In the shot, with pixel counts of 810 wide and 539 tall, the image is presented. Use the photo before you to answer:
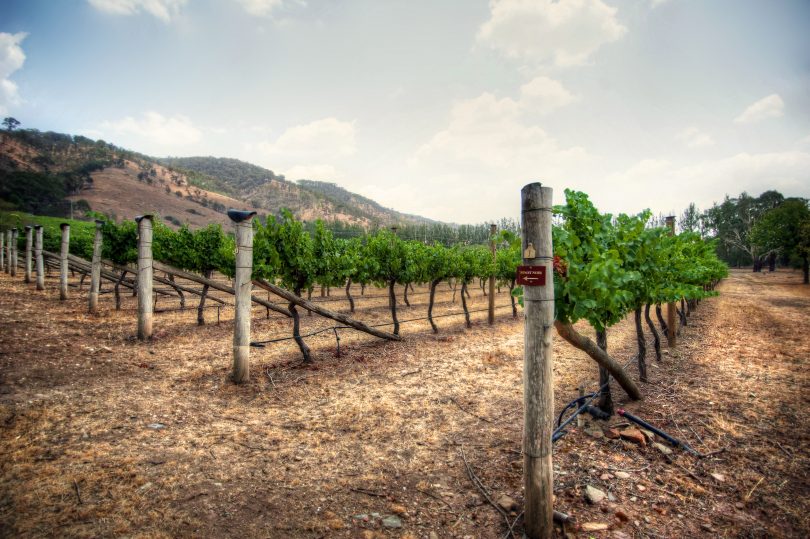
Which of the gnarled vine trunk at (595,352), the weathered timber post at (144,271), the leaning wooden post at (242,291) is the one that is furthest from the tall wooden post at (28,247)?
the gnarled vine trunk at (595,352)

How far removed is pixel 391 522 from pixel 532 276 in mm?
2717

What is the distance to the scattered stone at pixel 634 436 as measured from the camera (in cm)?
482

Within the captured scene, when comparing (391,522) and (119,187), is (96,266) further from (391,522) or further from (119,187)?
(119,187)

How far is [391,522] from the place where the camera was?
336cm

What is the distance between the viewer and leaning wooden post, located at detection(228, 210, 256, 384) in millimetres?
6848

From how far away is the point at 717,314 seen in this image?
56.1 ft

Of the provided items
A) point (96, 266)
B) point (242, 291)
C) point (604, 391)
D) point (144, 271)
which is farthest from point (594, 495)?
point (96, 266)

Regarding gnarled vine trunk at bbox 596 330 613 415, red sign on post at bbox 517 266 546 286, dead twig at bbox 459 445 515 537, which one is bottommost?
dead twig at bbox 459 445 515 537

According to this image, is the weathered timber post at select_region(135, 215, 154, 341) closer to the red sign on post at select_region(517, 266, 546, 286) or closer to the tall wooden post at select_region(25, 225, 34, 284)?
the red sign on post at select_region(517, 266, 546, 286)

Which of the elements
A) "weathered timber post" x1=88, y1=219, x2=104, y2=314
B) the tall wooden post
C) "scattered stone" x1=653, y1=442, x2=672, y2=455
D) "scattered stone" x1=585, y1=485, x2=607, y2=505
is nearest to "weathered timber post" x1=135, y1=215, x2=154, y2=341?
"weathered timber post" x1=88, y1=219, x2=104, y2=314

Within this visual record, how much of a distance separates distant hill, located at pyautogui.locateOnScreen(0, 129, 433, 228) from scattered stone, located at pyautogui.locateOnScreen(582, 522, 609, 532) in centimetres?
6202

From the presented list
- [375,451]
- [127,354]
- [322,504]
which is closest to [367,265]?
[127,354]

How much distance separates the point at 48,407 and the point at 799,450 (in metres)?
10.5

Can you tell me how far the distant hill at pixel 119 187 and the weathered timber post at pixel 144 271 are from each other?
2034 inches
